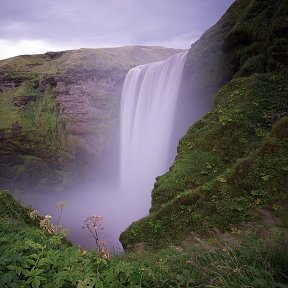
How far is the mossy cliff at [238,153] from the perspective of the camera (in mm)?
8398

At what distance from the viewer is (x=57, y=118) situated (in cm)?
4191

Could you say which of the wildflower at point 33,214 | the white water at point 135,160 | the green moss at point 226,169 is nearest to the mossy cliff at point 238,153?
the green moss at point 226,169

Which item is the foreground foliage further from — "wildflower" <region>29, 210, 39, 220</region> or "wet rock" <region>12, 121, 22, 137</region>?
"wet rock" <region>12, 121, 22, 137</region>

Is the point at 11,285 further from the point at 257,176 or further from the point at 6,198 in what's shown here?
the point at 6,198

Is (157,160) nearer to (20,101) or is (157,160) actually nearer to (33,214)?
(33,214)

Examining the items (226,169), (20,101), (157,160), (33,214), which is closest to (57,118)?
(20,101)

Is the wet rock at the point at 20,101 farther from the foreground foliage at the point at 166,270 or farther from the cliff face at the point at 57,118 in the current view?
the foreground foliage at the point at 166,270

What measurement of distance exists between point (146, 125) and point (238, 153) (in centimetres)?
2033

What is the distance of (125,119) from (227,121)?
82.2 ft

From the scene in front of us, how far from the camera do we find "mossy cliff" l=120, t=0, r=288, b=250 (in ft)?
27.6

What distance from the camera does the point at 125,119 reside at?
3631 centimetres

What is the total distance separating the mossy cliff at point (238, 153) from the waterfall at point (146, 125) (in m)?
9.19

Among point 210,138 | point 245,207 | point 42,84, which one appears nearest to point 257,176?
point 245,207

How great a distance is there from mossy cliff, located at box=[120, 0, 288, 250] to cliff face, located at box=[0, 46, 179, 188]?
2610 cm
